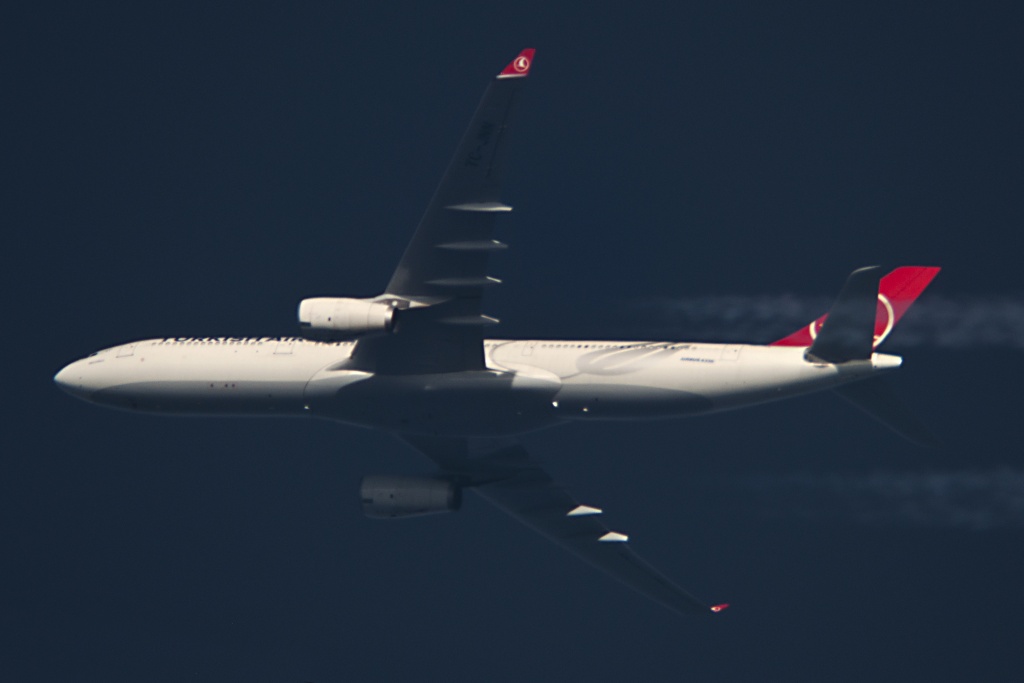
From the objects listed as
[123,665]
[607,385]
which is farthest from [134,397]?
A: [607,385]

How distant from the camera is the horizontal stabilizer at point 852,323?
1652 inches

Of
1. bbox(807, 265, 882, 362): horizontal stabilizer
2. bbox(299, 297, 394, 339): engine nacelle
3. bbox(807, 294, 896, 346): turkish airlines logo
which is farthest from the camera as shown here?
bbox(807, 294, 896, 346): turkish airlines logo

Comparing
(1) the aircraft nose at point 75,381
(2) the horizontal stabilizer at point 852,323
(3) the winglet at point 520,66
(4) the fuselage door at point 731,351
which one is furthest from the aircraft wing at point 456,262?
(1) the aircraft nose at point 75,381

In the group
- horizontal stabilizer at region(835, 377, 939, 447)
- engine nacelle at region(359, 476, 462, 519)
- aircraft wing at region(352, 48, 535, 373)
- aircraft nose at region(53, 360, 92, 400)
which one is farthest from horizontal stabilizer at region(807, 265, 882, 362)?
aircraft nose at region(53, 360, 92, 400)

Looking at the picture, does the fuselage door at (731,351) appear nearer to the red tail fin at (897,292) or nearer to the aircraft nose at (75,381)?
the red tail fin at (897,292)

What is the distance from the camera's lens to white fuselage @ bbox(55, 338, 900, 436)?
4462 cm

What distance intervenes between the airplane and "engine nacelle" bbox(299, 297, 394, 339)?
0.04 metres

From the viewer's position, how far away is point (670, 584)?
51.9 metres

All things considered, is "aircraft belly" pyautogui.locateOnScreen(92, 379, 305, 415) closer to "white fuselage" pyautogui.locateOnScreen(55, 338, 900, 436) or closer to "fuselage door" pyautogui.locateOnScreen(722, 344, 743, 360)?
"white fuselage" pyautogui.locateOnScreen(55, 338, 900, 436)

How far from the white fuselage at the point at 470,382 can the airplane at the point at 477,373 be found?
4 centimetres

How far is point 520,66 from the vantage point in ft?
133

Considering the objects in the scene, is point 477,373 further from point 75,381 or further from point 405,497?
point 75,381

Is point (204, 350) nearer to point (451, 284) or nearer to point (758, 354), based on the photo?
point (451, 284)

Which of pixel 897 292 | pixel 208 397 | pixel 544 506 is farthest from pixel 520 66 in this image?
pixel 544 506
